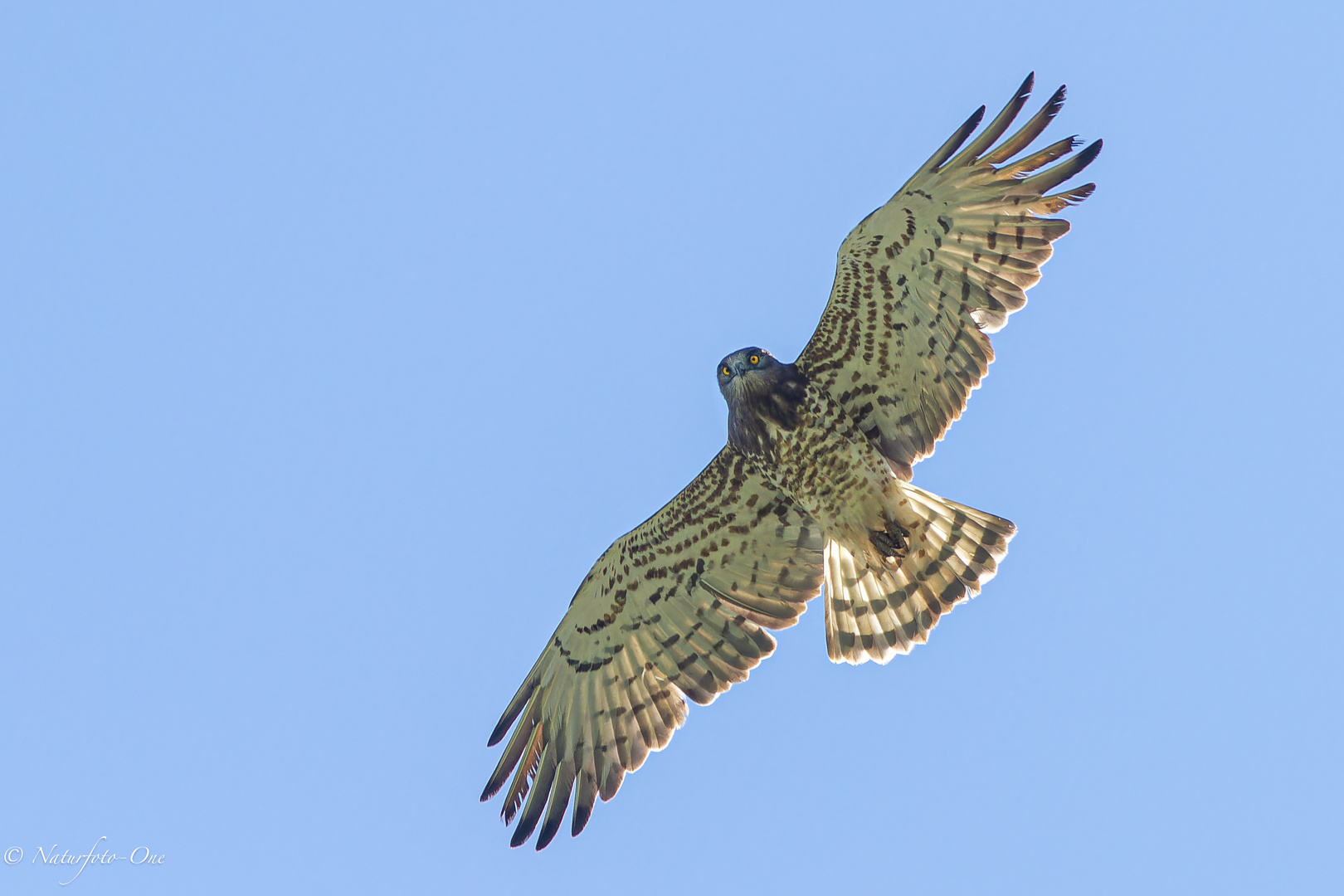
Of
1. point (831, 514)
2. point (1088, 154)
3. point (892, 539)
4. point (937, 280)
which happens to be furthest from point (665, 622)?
point (1088, 154)

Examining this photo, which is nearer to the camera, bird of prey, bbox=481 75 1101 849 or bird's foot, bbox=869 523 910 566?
bird of prey, bbox=481 75 1101 849

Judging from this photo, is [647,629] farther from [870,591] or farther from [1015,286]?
[1015,286]

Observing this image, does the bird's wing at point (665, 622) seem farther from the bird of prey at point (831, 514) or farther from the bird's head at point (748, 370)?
the bird's head at point (748, 370)

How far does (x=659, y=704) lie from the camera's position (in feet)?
36.8

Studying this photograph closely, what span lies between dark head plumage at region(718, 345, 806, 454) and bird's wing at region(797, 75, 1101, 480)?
22 cm

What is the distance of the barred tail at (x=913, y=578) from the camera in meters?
11.0

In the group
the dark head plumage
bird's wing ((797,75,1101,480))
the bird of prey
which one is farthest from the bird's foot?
the dark head plumage

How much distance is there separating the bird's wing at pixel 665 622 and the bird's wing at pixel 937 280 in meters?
1.28

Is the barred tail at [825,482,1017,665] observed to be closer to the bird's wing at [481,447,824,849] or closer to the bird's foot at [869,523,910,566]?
the bird's foot at [869,523,910,566]

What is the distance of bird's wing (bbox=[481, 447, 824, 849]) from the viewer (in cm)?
1109

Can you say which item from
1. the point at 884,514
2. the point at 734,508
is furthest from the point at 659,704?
the point at 884,514

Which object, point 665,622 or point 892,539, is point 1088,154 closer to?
point 892,539

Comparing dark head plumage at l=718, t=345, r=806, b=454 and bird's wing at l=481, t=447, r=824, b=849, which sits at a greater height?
dark head plumage at l=718, t=345, r=806, b=454

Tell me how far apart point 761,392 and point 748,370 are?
0.69 ft
